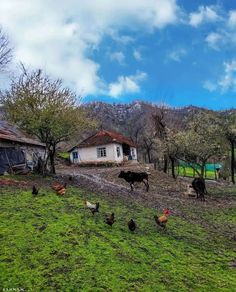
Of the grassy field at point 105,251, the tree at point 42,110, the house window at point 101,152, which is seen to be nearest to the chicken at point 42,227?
the grassy field at point 105,251

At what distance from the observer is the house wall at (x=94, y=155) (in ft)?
190

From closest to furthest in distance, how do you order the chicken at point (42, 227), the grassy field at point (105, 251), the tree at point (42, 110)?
the grassy field at point (105, 251) → the chicken at point (42, 227) → the tree at point (42, 110)

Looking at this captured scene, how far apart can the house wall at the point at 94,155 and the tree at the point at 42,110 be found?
24.9m

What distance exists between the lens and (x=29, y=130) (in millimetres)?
31438

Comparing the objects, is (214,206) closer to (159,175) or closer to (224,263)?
(224,263)

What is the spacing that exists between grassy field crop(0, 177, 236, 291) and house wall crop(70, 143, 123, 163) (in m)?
38.8

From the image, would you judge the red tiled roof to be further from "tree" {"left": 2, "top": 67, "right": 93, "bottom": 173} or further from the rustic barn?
"tree" {"left": 2, "top": 67, "right": 93, "bottom": 173}

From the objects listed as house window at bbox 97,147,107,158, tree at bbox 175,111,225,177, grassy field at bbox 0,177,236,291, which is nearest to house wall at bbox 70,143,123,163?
house window at bbox 97,147,107,158

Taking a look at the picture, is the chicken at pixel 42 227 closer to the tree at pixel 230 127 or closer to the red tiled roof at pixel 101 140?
the tree at pixel 230 127

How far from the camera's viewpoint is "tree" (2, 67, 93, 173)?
30.3 meters

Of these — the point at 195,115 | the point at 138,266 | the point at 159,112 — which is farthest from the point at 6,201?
the point at 159,112

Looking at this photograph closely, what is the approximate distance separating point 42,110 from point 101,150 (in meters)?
29.2

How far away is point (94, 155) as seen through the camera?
5984 centimetres

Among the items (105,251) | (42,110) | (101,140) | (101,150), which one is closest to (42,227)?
(105,251)
